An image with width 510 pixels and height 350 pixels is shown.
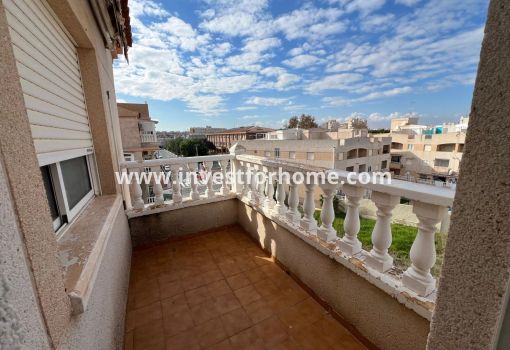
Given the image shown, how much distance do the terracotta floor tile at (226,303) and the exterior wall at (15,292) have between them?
5.16 feet

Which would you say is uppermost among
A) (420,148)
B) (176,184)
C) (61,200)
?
(61,200)

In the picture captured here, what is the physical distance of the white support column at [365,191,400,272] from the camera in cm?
142

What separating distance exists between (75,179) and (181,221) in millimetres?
1560

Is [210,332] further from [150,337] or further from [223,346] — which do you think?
[150,337]

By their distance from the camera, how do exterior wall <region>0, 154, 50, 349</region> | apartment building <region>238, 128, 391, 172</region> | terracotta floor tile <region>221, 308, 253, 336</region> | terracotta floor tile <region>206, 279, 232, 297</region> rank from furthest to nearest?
1. apartment building <region>238, 128, 391, 172</region>
2. terracotta floor tile <region>206, 279, 232, 297</region>
3. terracotta floor tile <region>221, 308, 253, 336</region>
4. exterior wall <region>0, 154, 50, 349</region>

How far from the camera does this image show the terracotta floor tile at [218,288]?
215cm

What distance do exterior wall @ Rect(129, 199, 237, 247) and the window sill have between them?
1031mm

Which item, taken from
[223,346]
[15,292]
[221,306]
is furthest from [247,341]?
[15,292]

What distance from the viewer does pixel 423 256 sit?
49.4 inches

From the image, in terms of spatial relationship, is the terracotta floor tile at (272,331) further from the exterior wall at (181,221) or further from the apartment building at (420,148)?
the apartment building at (420,148)

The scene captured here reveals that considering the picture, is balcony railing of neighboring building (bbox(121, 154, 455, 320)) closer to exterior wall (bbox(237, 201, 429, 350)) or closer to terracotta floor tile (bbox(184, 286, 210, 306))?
exterior wall (bbox(237, 201, 429, 350))

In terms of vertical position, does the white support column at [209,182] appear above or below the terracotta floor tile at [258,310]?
above

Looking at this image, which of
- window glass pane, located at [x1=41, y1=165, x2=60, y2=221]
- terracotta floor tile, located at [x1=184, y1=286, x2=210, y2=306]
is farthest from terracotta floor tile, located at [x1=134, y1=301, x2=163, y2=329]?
window glass pane, located at [x1=41, y1=165, x2=60, y2=221]

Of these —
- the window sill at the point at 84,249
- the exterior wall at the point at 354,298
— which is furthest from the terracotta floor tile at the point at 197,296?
the window sill at the point at 84,249
